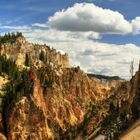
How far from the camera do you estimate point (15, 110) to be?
198500 millimetres

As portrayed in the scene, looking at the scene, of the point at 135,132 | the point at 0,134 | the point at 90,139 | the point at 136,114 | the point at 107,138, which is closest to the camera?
the point at 135,132

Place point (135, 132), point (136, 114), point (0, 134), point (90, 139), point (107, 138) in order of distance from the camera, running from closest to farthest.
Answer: point (135, 132)
point (136, 114)
point (107, 138)
point (90, 139)
point (0, 134)

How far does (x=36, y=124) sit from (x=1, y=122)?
574 inches

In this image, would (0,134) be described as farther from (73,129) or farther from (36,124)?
(73,129)

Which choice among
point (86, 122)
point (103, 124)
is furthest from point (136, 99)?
point (86, 122)

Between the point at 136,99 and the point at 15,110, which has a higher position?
the point at 136,99

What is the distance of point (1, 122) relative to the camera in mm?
197500

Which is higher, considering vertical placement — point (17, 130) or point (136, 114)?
point (136, 114)

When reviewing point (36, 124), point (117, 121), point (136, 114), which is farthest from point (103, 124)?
point (36, 124)

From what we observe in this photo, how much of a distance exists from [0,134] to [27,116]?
50.5 ft

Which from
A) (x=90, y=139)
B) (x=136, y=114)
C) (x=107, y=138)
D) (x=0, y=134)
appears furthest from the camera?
(x=0, y=134)

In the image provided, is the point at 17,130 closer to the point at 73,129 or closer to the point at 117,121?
the point at 73,129

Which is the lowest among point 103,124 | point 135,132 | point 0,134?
point 0,134

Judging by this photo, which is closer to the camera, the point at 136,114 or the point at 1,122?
the point at 136,114
